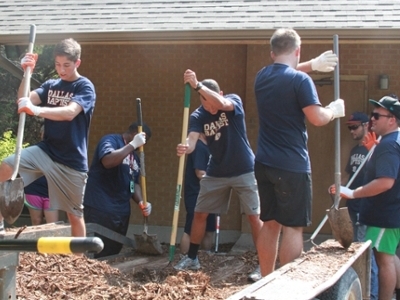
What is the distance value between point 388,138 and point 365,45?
408 centimetres

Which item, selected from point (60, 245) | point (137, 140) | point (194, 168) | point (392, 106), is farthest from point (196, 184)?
point (60, 245)

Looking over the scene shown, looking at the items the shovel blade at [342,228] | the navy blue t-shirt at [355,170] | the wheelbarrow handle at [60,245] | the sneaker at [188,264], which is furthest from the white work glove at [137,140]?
the wheelbarrow handle at [60,245]

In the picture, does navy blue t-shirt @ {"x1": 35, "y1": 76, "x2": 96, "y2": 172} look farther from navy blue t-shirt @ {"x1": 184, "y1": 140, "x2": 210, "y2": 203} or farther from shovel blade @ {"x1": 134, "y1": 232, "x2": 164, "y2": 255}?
navy blue t-shirt @ {"x1": 184, "y1": 140, "x2": 210, "y2": 203}

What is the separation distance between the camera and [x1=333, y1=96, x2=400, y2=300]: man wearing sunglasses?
5809mm

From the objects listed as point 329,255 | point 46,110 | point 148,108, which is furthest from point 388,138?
point 148,108

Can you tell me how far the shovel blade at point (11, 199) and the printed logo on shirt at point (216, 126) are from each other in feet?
7.64

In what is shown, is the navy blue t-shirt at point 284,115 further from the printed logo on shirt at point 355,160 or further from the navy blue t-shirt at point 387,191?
the printed logo on shirt at point 355,160

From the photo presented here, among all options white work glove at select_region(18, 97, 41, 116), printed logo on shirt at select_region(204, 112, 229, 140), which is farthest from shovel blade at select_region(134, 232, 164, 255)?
white work glove at select_region(18, 97, 41, 116)

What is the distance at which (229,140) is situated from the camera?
6715 millimetres

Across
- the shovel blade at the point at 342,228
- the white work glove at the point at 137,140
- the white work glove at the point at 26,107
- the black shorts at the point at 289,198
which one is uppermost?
the white work glove at the point at 26,107

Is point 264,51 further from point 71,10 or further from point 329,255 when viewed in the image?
point 329,255

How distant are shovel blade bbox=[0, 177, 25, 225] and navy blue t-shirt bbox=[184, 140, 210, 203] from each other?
4.14 metres

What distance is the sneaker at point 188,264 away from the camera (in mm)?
6824

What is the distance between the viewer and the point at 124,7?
33.2 feet
